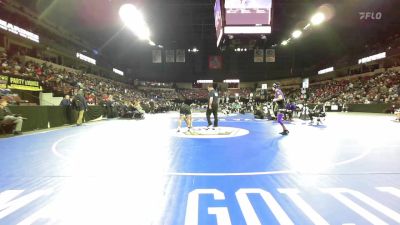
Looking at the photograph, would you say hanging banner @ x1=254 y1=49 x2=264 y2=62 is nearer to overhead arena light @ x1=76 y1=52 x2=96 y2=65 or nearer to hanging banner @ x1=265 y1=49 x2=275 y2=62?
hanging banner @ x1=265 y1=49 x2=275 y2=62

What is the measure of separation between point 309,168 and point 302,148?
2142 mm

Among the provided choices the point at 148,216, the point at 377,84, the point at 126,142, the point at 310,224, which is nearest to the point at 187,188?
the point at 148,216

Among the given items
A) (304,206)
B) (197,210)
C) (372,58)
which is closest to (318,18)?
(372,58)

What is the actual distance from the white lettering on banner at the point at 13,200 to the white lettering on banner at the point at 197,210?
6.54 ft

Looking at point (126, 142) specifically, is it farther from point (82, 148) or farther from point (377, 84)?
point (377, 84)

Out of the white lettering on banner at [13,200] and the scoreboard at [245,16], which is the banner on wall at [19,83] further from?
Answer: the white lettering on banner at [13,200]

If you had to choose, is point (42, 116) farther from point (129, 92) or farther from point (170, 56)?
point (129, 92)

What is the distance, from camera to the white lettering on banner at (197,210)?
2.81 metres

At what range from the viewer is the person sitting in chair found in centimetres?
941

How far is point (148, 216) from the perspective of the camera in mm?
2941

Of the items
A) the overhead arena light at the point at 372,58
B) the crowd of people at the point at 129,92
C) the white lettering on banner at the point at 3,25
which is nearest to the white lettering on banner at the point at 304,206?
the crowd of people at the point at 129,92

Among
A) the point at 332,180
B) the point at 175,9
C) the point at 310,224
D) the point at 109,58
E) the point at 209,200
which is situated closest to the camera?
the point at 310,224

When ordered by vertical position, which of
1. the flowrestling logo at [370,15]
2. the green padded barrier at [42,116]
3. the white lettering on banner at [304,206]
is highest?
the flowrestling logo at [370,15]

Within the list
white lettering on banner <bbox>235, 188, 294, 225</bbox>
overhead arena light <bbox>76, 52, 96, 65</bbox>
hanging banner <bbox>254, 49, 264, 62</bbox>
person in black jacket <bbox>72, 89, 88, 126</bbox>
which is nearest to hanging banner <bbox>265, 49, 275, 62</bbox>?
hanging banner <bbox>254, 49, 264, 62</bbox>
